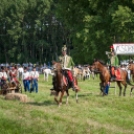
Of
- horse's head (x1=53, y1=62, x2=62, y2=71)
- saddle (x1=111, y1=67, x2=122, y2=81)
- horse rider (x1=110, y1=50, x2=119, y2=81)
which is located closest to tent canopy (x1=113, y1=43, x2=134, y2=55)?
horse rider (x1=110, y1=50, x2=119, y2=81)

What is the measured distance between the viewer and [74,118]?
15984mm

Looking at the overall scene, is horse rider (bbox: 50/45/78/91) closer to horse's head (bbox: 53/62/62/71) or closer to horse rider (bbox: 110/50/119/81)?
horse's head (bbox: 53/62/62/71)

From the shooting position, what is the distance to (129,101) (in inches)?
795

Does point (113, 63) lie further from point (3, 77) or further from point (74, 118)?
point (74, 118)

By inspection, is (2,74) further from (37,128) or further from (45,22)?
(45,22)

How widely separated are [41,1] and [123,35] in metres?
32.1

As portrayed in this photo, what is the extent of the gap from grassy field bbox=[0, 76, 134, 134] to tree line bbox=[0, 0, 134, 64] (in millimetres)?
21345

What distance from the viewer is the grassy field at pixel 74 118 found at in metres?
13.7

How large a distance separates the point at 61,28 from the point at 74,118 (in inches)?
2413

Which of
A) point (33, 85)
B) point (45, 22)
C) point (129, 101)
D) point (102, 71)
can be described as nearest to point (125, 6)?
point (33, 85)

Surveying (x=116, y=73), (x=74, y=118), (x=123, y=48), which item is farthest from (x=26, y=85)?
(x=74, y=118)

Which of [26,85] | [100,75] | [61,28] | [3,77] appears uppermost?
[61,28]

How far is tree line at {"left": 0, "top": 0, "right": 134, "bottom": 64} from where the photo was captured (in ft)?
137

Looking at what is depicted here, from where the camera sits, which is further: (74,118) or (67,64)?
(67,64)
